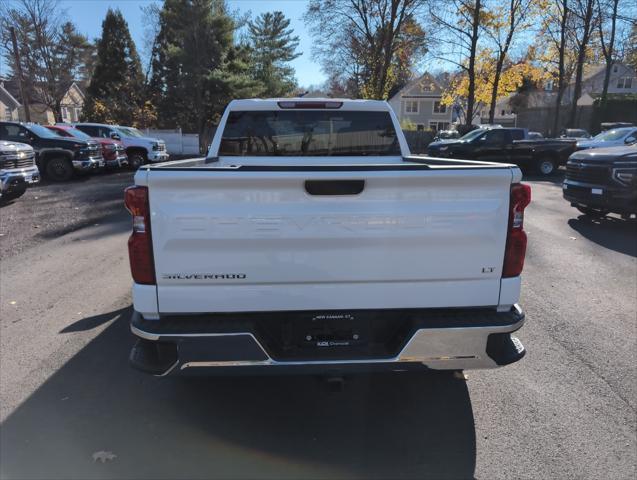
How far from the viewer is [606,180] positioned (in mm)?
8766

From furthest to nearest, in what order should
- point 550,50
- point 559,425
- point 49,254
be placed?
point 550,50, point 49,254, point 559,425

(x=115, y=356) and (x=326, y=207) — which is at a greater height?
(x=326, y=207)

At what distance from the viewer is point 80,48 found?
42.0m

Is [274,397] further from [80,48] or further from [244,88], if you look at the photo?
[80,48]

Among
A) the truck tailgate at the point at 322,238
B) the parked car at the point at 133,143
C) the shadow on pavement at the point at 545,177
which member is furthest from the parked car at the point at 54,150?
the shadow on pavement at the point at 545,177

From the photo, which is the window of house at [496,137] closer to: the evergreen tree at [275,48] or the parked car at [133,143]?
the parked car at [133,143]

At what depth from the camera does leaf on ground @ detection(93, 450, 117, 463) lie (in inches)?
110

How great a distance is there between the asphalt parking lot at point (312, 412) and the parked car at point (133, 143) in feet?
51.5

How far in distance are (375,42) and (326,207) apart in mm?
37680

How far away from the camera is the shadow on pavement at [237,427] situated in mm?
2740

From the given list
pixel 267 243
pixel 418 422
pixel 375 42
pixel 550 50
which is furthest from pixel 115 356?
pixel 550 50

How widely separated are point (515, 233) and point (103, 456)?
9.22 ft

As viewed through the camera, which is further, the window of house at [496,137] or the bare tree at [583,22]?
the bare tree at [583,22]

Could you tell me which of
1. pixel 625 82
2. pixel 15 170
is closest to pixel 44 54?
pixel 15 170
